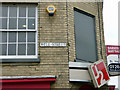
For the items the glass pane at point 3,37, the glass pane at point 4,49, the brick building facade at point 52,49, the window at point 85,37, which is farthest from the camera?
the window at point 85,37

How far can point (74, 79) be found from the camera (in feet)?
25.2

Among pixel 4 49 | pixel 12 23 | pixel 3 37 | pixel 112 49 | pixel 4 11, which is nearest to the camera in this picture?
pixel 4 49

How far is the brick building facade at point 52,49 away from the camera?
24.8ft

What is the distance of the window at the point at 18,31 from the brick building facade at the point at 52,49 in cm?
13

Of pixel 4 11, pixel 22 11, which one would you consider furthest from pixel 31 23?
pixel 4 11

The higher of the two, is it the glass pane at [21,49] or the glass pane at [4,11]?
the glass pane at [4,11]

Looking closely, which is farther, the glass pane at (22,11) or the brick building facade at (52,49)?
the glass pane at (22,11)

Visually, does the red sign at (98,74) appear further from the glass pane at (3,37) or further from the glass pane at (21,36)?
the glass pane at (3,37)

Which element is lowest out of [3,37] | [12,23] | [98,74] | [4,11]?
[98,74]

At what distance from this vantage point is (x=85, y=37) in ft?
A: 28.6

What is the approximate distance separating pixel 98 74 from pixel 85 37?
65.0 inches

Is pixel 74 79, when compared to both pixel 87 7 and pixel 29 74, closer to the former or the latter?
pixel 29 74

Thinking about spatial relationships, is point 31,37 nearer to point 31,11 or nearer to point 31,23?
point 31,23

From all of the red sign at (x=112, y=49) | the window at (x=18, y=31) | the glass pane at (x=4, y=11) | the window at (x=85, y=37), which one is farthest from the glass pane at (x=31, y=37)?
the red sign at (x=112, y=49)
